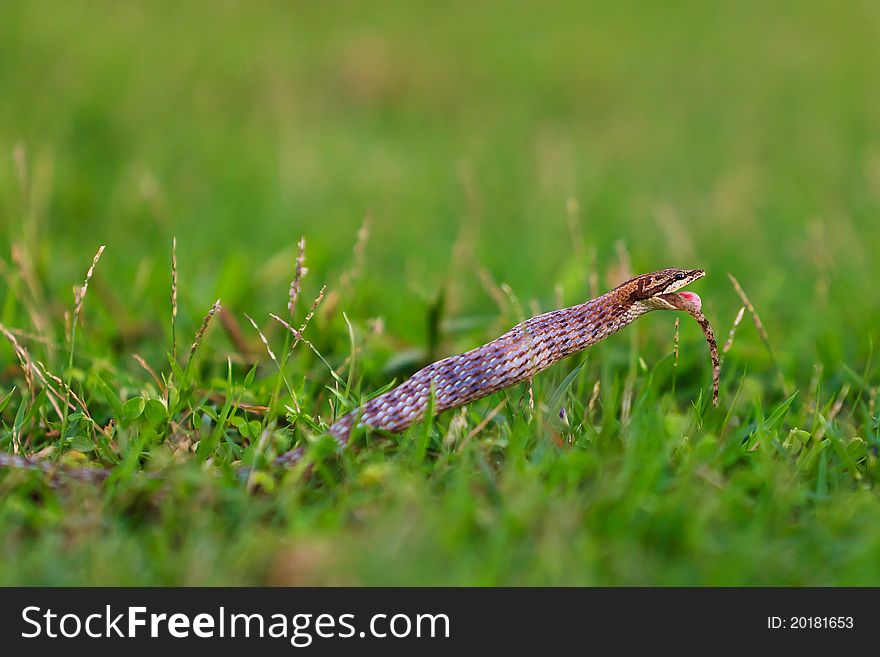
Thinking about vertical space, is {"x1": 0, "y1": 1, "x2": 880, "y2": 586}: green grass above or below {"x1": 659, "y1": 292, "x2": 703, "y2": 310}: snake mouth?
below

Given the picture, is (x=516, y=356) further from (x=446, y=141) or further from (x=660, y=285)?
(x=446, y=141)

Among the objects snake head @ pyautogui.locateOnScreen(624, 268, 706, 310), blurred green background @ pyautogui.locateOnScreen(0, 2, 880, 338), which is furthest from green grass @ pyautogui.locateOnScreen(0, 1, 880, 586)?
snake head @ pyautogui.locateOnScreen(624, 268, 706, 310)
